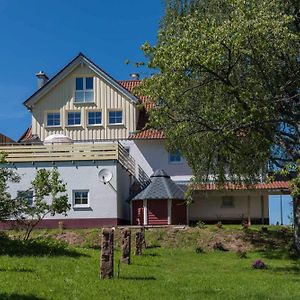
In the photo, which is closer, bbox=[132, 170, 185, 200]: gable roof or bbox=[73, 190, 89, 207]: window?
bbox=[73, 190, 89, 207]: window

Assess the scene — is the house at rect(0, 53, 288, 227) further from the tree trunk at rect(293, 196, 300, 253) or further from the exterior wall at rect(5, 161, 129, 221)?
the tree trunk at rect(293, 196, 300, 253)

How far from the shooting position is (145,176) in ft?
150

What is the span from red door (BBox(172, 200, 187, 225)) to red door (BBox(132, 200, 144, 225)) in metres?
2.07

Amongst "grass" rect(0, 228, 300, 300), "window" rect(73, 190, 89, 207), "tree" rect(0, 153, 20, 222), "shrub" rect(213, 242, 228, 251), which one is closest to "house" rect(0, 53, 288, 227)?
"window" rect(73, 190, 89, 207)

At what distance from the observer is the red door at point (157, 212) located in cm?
3903

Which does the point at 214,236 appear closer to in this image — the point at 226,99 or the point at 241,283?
the point at 226,99

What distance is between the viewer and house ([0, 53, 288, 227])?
1515 inches

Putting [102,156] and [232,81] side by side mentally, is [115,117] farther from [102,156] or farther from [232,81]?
[232,81]

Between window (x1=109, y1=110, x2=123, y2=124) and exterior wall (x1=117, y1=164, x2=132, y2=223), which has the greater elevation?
window (x1=109, y1=110, x2=123, y2=124)

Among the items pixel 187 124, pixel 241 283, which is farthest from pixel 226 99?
pixel 241 283

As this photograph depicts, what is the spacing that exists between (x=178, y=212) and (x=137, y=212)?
2.69 meters

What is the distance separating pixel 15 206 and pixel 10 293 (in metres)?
12.8

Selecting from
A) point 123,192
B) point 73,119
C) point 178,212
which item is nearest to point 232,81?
point 178,212

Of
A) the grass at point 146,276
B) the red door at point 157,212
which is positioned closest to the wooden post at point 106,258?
the grass at point 146,276
